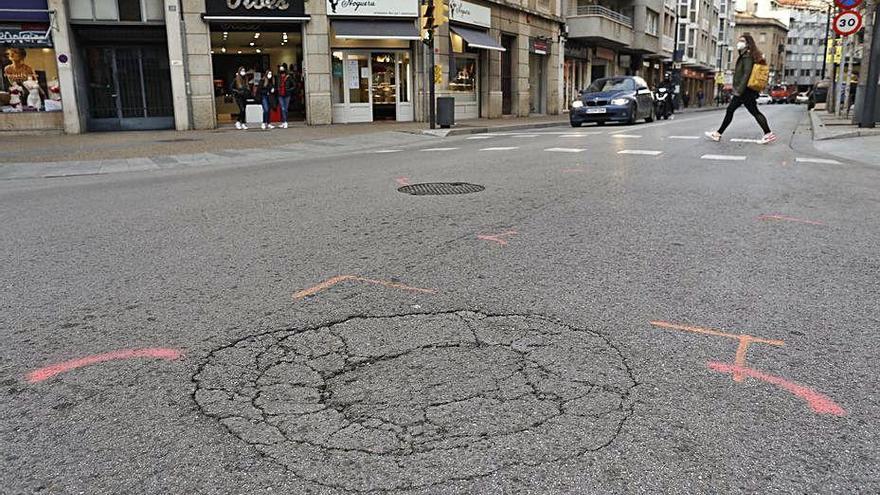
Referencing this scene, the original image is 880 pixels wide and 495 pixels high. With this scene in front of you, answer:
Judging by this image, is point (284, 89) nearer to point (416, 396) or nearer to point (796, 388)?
point (416, 396)

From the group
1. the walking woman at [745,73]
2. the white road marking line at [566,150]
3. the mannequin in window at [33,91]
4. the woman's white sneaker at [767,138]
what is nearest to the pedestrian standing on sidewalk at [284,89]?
the mannequin in window at [33,91]

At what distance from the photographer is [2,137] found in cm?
1856

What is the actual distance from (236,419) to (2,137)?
20.1 m

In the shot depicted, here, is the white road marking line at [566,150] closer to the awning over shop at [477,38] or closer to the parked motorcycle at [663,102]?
the awning over shop at [477,38]

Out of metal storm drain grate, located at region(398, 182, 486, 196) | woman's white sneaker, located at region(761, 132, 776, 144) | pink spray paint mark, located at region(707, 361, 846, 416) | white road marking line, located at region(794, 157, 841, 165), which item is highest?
woman's white sneaker, located at region(761, 132, 776, 144)

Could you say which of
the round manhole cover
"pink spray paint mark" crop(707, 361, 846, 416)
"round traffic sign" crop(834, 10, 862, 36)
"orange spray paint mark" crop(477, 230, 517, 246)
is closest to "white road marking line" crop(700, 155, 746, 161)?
"orange spray paint mark" crop(477, 230, 517, 246)

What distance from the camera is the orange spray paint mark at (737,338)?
2944 mm

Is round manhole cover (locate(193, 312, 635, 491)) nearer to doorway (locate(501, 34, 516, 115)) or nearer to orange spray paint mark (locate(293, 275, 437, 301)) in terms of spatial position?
orange spray paint mark (locate(293, 275, 437, 301))

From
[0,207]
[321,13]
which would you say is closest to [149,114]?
[321,13]

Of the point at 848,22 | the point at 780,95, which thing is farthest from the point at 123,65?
the point at 780,95

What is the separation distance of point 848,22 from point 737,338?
15.4 metres

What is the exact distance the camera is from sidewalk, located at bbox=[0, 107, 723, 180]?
12.0m

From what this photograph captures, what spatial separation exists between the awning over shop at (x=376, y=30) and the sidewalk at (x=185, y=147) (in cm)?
312

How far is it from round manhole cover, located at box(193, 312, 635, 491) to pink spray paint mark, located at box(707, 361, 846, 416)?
0.46 meters
